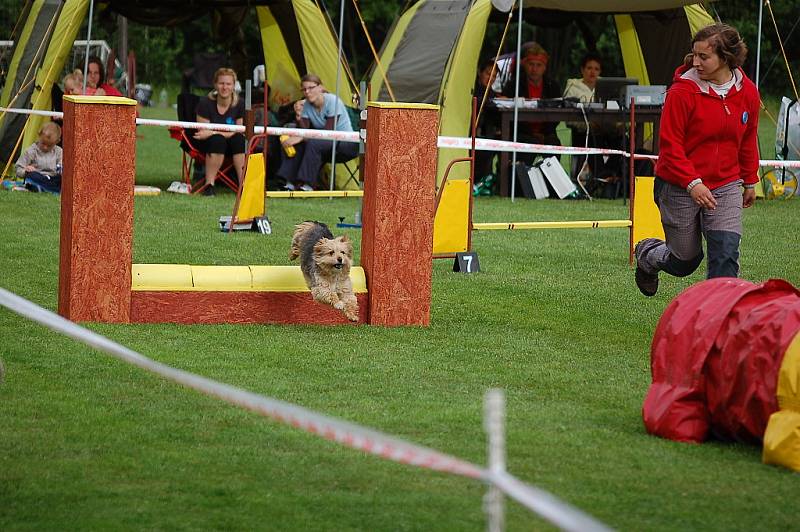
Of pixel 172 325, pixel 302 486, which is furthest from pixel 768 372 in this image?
pixel 172 325

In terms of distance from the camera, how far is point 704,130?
6.42 metres

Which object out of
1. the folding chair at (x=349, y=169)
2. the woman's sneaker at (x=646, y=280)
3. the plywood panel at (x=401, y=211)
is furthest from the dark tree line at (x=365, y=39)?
the plywood panel at (x=401, y=211)

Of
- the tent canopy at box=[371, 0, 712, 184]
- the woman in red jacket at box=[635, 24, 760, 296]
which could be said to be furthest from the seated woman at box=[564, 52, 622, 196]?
the woman in red jacket at box=[635, 24, 760, 296]

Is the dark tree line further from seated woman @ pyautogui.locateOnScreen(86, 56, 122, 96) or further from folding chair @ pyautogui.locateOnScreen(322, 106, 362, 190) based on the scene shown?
seated woman @ pyautogui.locateOnScreen(86, 56, 122, 96)

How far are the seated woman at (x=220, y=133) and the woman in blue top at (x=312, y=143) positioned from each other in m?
0.56

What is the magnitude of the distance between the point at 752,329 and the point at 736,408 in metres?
0.29

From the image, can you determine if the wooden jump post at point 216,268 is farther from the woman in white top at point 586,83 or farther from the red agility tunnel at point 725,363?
the woman in white top at point 586,83

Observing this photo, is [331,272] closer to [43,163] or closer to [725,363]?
[725,363]

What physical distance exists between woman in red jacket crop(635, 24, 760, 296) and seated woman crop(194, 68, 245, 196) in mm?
8627

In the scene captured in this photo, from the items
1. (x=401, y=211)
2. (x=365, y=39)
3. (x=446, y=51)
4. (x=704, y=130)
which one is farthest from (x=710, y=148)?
(x=365, y=39)

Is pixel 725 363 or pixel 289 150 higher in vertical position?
pixel 289 150

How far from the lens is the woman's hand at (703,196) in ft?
20.8

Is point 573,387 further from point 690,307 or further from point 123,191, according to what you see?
point 123,191

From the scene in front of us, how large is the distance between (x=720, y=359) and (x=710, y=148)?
6.55ft
